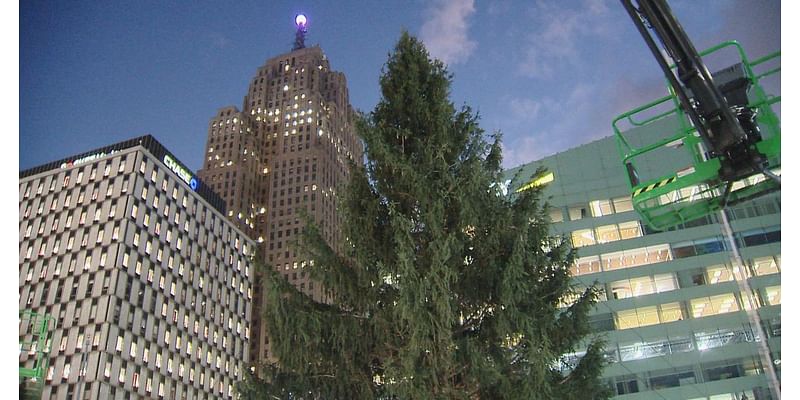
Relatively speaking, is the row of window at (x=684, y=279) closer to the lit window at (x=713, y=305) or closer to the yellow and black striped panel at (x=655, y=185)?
the lit window at (x=713, y=305)

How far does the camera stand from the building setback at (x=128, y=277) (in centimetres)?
6712

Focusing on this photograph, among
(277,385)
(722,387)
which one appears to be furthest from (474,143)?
(722,387)

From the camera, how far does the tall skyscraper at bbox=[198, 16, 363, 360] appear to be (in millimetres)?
129375

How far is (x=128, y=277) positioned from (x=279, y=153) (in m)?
71.0

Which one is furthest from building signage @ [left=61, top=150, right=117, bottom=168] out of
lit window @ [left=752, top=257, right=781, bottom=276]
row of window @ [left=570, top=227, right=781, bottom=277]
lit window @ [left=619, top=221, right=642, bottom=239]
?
lit window @ [left=752, top=257, right=781, bottom=276]

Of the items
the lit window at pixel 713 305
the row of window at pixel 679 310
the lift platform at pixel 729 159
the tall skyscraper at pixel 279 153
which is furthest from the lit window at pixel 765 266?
the tall skyscraper at pixel 279 153

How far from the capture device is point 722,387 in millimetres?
36344

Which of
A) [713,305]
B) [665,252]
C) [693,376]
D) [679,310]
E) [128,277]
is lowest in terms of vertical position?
[693,376]

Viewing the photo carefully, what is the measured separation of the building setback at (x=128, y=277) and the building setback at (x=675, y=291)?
35.4 meters

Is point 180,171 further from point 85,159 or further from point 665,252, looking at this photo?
point 665,252

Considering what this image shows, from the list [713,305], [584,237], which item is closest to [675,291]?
[713,305]

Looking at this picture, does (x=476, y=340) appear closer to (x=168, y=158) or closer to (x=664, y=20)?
(x=664, y=20)

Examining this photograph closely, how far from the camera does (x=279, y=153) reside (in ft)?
458

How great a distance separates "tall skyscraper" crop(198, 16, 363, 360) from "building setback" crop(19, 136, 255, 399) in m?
30.6
